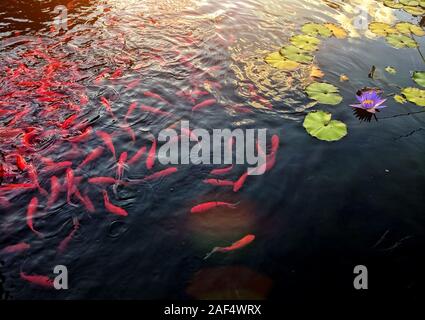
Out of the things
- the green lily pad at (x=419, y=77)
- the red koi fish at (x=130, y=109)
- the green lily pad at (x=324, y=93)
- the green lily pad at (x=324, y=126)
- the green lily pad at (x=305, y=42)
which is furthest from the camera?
the green lily pad at (x=305, y=42)

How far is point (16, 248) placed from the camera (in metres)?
3.24

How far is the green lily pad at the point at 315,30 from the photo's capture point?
7133 mm

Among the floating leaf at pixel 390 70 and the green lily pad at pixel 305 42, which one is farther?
the green lily pad at pixel 305 42

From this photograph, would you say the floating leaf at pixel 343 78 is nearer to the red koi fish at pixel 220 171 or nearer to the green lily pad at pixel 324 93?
the green lily pad at pixel 324 93

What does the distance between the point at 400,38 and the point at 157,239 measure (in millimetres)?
6975

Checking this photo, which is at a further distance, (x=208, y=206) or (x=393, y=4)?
(x=393, y=4)

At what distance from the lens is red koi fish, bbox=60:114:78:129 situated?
178 inches

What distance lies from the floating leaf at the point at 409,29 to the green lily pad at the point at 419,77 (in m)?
2.02

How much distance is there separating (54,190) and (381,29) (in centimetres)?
763

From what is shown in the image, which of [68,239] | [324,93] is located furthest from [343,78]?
[68,239]

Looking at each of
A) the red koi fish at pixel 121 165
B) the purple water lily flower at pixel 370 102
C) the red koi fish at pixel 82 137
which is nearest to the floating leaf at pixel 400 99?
the purple water lily flower at pixel 370 102

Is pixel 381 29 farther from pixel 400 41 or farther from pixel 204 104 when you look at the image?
pixel 204 104

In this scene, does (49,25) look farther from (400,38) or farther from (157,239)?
(400,38)
